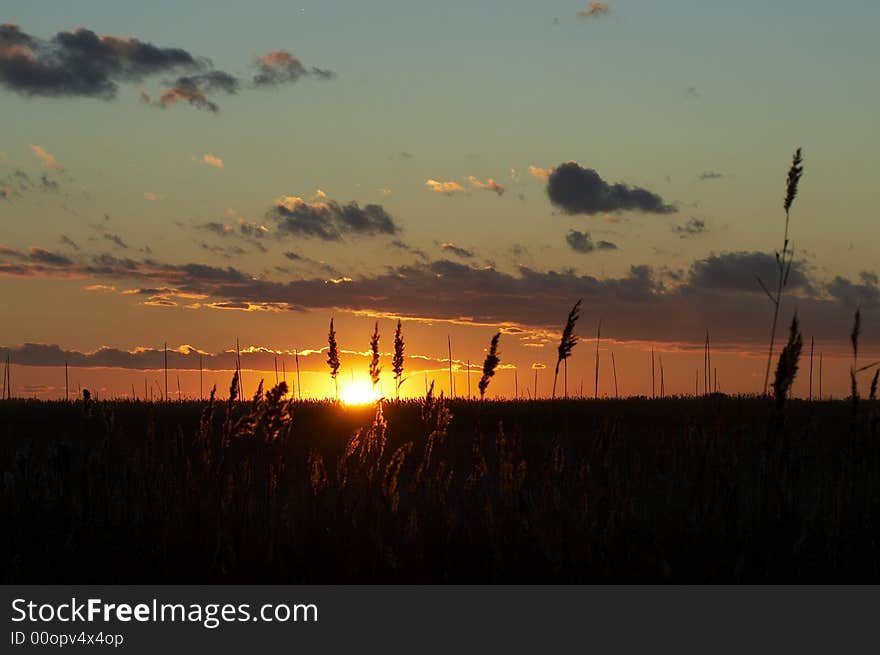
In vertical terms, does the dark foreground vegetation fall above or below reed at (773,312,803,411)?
below

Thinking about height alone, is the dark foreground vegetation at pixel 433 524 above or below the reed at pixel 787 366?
below

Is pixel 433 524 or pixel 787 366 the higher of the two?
pixel 787 366

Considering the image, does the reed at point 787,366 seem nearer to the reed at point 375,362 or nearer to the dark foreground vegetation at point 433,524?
the dark foreground vegetation at point 433,524

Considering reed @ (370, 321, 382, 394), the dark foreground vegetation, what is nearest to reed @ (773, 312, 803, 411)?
the dark foreground vegetation

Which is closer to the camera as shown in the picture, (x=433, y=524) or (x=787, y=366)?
(x=787, y=366)

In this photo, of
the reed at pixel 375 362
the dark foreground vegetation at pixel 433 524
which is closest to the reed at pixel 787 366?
the dark foreground vegetation at pixel 433 524

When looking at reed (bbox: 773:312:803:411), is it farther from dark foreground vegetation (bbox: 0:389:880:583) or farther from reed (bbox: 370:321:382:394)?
reed (bbox: 370:321:382:394)
